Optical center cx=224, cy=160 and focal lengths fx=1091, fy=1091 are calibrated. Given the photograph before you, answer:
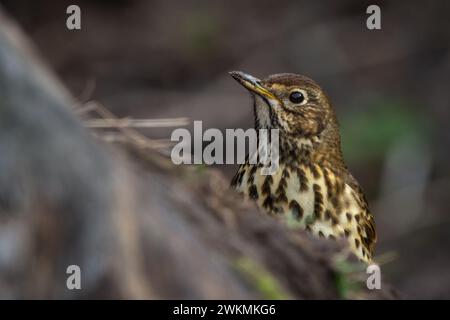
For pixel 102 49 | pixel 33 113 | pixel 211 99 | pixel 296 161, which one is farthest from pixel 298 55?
pixel 33 113

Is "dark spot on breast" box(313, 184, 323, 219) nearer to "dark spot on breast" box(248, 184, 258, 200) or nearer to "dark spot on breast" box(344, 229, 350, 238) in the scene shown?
"dark spot on breast" box(344, 229, 350, 238)

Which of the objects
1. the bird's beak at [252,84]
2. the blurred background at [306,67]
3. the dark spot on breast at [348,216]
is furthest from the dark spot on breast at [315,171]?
the blurred background at [306,67]

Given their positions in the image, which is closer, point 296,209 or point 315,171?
point 296,209

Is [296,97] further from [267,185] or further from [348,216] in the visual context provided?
[348,216]

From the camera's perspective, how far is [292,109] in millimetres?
7020

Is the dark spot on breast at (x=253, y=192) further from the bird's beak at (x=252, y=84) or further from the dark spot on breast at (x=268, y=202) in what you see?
the bird's beak at (x=252, y=84)

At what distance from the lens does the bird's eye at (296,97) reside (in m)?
7.05

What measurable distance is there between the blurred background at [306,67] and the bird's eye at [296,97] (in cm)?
616

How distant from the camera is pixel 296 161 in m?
6.77

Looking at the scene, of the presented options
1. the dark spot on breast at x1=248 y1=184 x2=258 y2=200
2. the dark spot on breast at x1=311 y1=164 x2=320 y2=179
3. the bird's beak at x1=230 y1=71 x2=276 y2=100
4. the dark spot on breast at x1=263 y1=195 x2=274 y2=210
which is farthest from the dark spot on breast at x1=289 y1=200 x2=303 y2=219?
the bird's beak at x1=230 y1=71 x2=276 y2=100

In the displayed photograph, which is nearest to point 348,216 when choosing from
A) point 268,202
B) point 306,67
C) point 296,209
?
point 296,209

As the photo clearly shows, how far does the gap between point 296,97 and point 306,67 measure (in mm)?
8295
